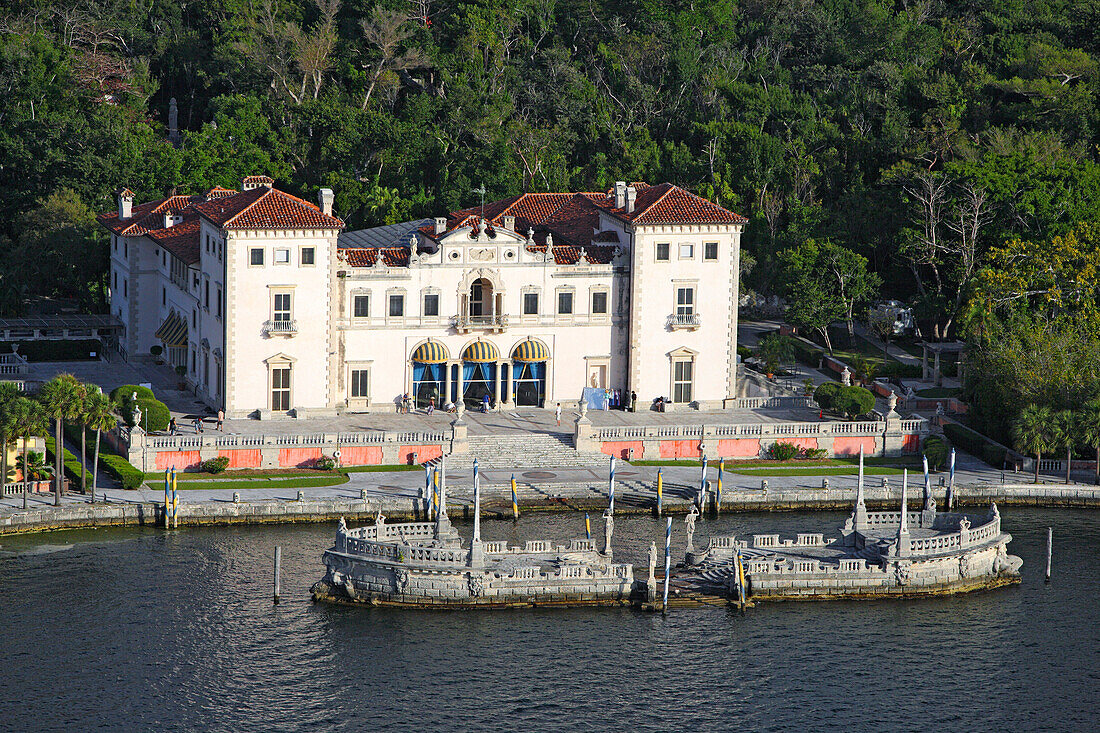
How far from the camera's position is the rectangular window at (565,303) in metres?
110

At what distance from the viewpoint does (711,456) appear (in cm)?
10412

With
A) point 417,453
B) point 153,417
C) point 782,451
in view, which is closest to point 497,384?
point 417,453

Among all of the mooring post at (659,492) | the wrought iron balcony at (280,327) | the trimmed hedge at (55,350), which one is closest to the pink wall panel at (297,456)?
the wrought iron balcony at (280,327)

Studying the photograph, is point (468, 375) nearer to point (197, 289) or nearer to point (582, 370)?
point (582, 370)

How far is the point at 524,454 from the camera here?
101 meters

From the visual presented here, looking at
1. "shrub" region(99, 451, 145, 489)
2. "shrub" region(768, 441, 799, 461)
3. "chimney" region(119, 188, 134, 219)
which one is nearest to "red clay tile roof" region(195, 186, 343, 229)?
"shrub" region(99, 451, 145, 489)

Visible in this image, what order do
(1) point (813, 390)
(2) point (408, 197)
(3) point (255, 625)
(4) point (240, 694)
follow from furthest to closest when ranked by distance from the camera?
(2) point (408, 197) < (1) point (813, 390) < (3) point (255, 625) < (4) point (240, 694)

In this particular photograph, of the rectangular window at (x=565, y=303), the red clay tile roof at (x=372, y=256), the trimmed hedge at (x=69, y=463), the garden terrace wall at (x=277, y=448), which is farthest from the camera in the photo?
the rectangular window at (x=565, y=303)

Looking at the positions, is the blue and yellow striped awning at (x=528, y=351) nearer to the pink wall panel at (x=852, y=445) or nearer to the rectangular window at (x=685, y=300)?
the rectangular window at (x=685, y=300)

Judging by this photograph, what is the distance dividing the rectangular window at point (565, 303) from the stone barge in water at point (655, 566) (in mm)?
26431

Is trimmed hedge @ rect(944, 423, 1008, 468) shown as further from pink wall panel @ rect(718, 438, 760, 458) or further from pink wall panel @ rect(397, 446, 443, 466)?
pink wall panel @ rect(397, 446, 443, 466)

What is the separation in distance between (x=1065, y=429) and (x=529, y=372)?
104 ft

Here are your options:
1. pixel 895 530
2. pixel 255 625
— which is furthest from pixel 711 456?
pixel 255 625

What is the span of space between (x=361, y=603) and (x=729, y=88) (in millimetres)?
88379
